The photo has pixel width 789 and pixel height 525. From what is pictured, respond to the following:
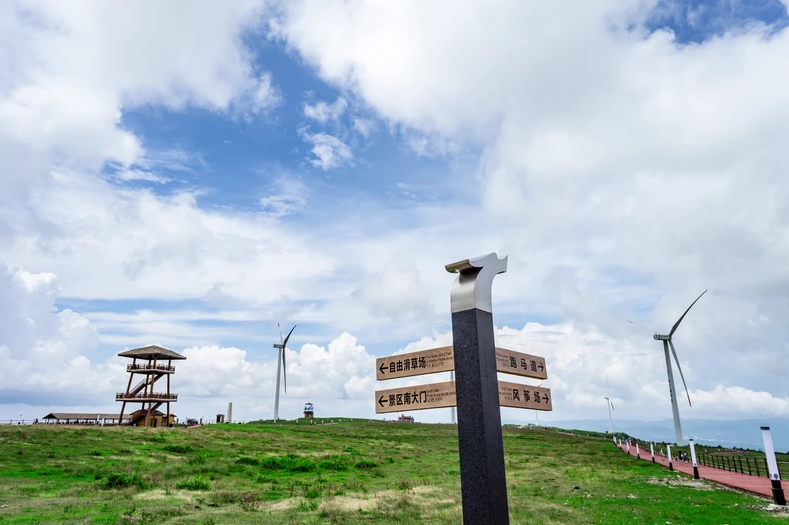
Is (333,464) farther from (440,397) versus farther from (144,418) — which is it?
(144,418)

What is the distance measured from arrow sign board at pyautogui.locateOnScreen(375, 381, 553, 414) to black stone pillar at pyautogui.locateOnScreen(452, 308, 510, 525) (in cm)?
36

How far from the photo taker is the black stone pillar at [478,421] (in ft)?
22.3

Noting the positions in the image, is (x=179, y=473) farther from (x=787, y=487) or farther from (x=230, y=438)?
(x=787, y=487)

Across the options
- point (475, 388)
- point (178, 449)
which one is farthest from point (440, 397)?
point (178, 449)

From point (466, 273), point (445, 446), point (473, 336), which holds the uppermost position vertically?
point (466, 273)

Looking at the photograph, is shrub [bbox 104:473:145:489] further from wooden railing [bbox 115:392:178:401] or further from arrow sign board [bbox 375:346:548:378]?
wooden railing [bbox 115:392:178:401]

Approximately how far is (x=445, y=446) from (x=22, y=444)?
36.1 m

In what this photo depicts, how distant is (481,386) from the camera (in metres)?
7.01

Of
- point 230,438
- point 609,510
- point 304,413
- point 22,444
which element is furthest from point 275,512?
point 304,413

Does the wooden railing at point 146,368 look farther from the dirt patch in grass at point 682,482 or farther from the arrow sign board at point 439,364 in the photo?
the arrow sign board at point 439,364

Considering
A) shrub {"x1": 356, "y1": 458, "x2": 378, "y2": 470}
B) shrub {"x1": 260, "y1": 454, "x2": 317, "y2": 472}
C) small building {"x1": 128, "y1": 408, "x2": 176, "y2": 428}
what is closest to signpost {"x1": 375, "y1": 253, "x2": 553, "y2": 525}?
shrub {"x1": 260, "y1": 454, "x2": 317, "y2": 472}

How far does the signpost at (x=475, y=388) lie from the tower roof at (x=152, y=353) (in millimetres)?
57632

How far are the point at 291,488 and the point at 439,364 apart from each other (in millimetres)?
17287

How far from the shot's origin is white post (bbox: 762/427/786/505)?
17.0 metres
